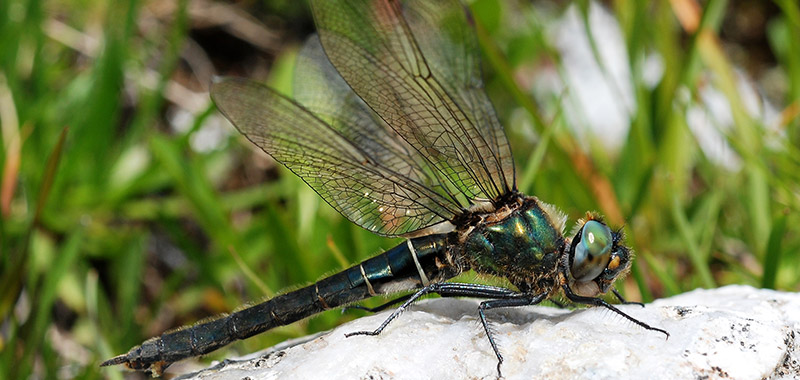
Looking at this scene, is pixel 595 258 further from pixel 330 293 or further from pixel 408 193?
pixel 330 293

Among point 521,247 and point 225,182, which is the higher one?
point 225,182

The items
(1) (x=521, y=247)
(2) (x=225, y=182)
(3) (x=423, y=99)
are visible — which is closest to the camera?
(1) (x=521, y=247)

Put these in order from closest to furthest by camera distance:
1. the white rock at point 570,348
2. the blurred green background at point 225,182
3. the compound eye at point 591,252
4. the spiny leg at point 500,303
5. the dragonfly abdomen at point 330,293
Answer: the white rock at point 570,348, the spiny leg at point 500,303, the compound eye at point 591,252, the dragonfly abdomen at point 330,293, the blurred green background at point 225,182

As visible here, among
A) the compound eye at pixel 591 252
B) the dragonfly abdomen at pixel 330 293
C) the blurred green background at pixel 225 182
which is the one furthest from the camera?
the blurred green background at pixel 225 182

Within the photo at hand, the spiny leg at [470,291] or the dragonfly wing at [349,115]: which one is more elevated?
the dragonfly wing at [349,115]

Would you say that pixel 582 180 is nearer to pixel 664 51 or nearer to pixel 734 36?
pixel 664 51

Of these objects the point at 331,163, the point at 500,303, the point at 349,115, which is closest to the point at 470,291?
the point at 500,303

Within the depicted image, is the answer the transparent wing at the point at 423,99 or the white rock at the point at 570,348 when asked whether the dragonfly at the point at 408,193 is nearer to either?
the transparent wing at the point at 423,99

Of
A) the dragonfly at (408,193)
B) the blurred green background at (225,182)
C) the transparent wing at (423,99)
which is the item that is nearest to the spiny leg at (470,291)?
the dragonfly at (408,193)
